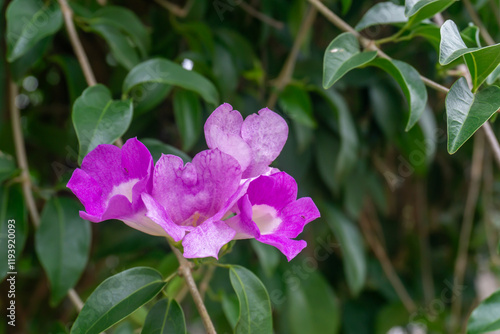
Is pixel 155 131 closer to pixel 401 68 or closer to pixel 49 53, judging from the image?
pixel 49 53

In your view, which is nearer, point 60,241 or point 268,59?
point 60,241

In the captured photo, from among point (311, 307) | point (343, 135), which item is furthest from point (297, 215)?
point (311, 307)

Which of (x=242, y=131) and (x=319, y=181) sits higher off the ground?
(x=242, y=131)

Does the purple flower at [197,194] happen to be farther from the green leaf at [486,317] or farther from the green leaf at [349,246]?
the green leaf at [349,246]

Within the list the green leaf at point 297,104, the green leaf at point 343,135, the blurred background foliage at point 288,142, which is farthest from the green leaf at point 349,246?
the green leaf at point 297,104

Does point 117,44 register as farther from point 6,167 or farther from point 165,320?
point 165,320

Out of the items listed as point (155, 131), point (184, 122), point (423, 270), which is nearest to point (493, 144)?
→ point (184, 122)

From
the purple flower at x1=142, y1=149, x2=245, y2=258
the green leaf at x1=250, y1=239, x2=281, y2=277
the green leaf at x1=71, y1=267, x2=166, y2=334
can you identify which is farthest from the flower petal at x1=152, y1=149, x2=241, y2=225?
the green leaf at x1=250, y1=239, x2=281, y2=277
